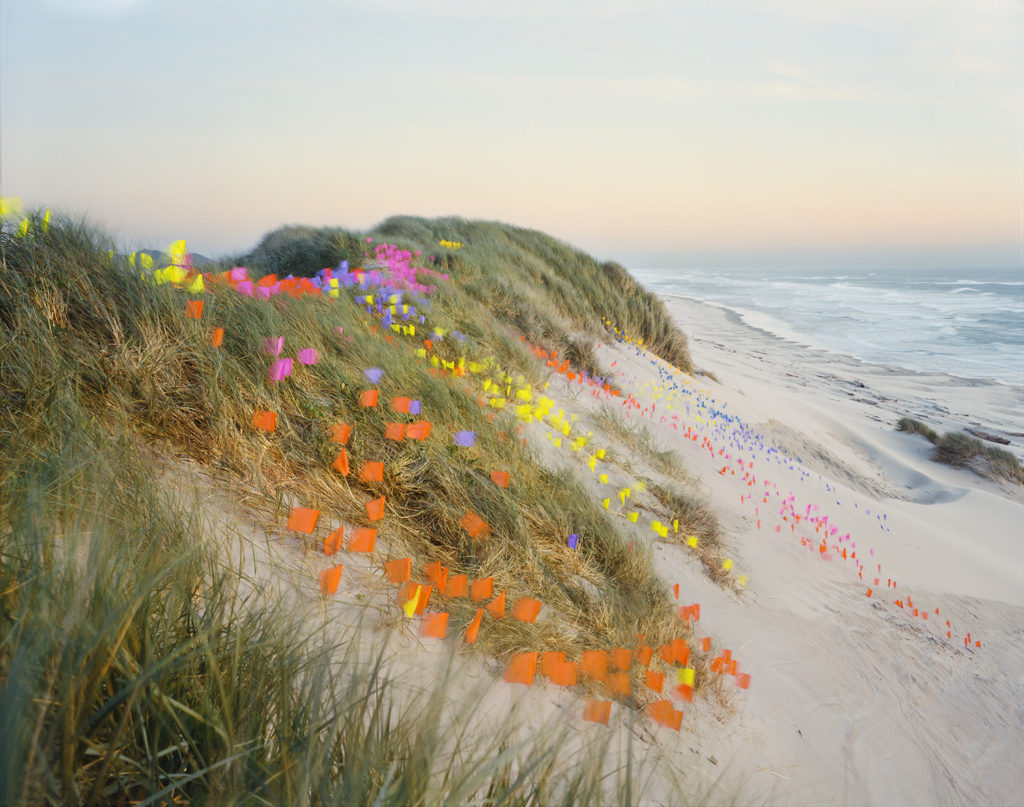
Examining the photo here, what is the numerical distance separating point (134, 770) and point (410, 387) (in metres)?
2.27

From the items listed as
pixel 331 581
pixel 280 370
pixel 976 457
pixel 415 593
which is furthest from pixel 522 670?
pixel 976 457

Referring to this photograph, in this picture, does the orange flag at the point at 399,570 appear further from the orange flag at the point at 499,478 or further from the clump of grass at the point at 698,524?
the clump of grass at the point at 698,524

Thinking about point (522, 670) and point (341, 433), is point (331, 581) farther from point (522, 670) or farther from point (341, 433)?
point (341, 433)

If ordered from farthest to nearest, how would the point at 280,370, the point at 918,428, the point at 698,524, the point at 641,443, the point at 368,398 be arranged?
the point at 918,428 < the point at 641,443 < the point at 698,524 < the point at 368,398 < the point at 280,370

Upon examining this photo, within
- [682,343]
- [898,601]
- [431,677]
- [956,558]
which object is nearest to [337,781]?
[431,677]

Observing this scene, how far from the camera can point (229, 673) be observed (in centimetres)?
112

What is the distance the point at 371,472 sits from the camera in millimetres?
2346

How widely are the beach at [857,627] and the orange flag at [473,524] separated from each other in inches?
39.1

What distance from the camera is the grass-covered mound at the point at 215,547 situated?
0.93 m

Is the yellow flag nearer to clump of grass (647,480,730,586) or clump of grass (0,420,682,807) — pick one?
clump of grass (0,420,682,807)

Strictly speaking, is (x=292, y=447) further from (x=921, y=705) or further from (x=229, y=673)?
(x=921, y=705)

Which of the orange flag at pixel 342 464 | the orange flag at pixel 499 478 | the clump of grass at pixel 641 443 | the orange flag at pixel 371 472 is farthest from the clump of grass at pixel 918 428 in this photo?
the orange flag at pixel 342 464

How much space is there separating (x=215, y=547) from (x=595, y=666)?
1.22 metres

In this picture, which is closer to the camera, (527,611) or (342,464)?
(527,611)
